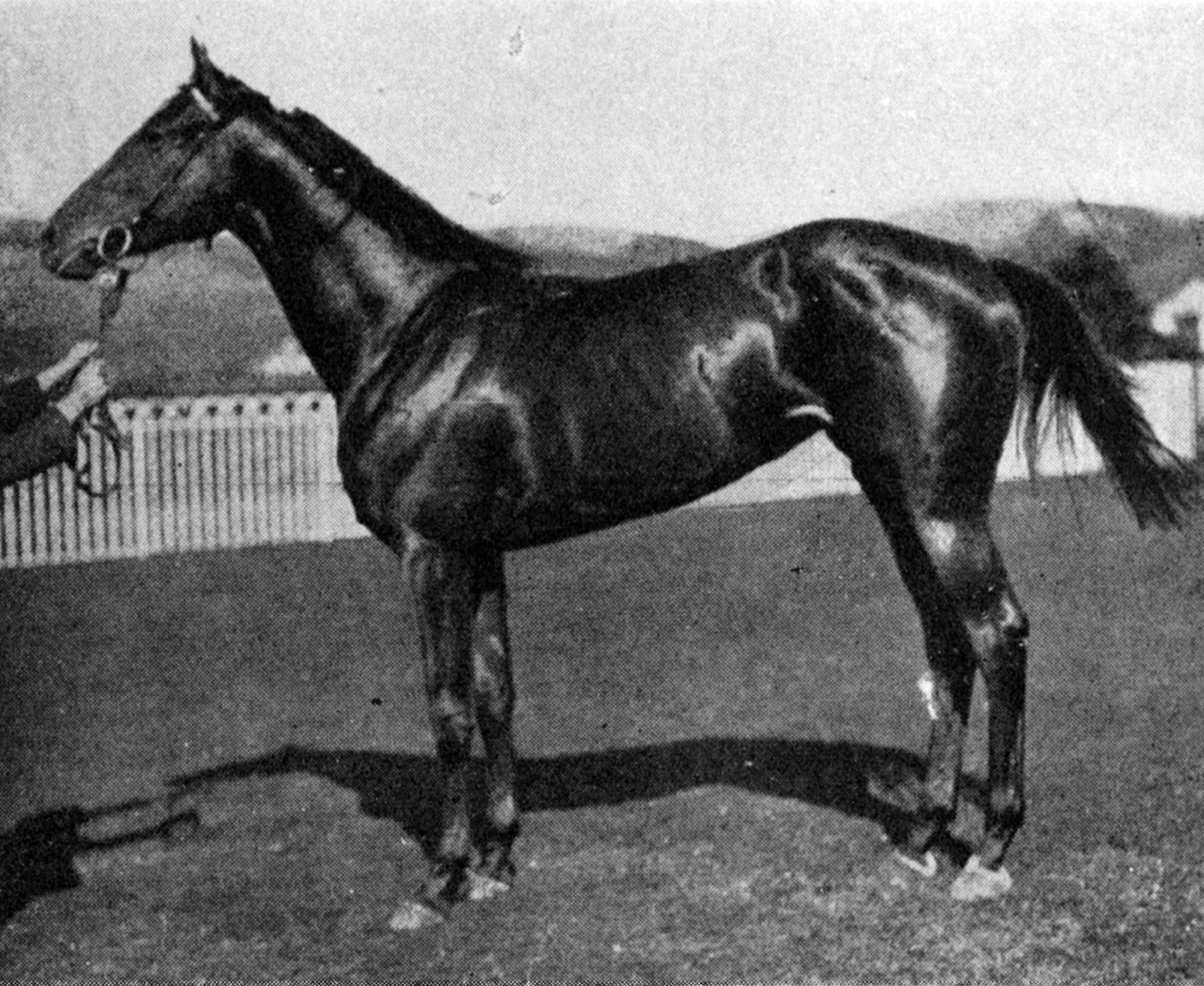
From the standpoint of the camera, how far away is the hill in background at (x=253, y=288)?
46.7ft

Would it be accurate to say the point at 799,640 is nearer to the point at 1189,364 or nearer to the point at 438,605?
the point at 438,605

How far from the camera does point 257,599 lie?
465 inches

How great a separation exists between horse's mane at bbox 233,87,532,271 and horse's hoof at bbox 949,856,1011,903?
8.87 feet

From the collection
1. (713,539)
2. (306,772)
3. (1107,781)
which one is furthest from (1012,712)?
(713,539)

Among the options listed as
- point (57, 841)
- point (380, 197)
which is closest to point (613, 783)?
point (57, 841)

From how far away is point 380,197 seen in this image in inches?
196

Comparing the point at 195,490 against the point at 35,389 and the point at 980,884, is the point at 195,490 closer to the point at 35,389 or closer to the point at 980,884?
the point at 35,389

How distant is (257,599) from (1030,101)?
7502 mm

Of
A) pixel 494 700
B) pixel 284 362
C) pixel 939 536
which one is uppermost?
pixel 939 536

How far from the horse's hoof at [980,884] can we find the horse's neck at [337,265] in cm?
279

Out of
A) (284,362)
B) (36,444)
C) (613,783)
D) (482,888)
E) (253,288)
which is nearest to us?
(36,444)

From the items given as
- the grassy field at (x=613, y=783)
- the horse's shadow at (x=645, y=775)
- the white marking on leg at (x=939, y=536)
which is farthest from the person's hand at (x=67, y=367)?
the white marking on leg at (x=939, y=536)

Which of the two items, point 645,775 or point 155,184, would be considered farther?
point 645,775

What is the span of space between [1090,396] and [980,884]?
1.85m
